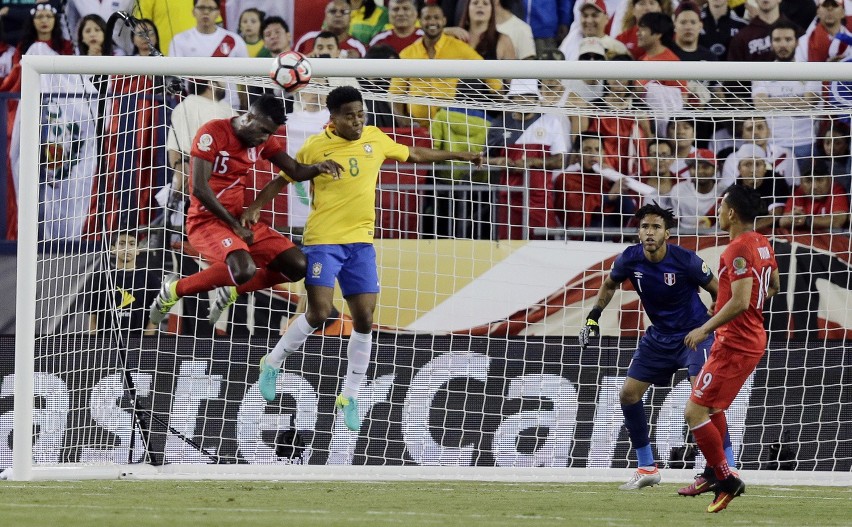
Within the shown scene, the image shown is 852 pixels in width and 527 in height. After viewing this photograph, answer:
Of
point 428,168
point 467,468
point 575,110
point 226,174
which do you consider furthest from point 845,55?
point 226,174

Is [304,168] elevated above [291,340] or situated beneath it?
elevated above

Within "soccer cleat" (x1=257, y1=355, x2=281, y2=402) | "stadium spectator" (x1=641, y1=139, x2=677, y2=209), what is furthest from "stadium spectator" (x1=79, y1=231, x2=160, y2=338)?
"stadium spectator" (x1=641, y1=139, x2=677, y2=209)

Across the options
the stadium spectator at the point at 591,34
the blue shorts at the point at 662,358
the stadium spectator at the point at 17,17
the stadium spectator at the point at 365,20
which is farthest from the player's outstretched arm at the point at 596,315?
the stadium spectator at the point at 17,17

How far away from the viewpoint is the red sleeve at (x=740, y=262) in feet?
23.3

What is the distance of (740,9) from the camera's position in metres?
12.8

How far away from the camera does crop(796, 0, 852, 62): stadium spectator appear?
12.4 m

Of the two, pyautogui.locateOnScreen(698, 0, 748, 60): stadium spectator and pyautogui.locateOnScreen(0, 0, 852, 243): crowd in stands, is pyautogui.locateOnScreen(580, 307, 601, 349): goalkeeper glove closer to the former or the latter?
pyautogui.locateOnScreen(0, 0, 852, 243): crowd in stands

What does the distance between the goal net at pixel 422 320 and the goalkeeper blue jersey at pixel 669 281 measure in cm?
118

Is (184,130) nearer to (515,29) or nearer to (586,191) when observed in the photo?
(586,191)

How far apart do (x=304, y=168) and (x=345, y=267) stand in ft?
2.57

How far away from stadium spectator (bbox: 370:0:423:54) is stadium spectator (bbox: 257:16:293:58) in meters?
0.87

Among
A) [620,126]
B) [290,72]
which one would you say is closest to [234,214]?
[290,72]

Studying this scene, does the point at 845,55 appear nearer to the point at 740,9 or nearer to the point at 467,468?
the point at 740,9

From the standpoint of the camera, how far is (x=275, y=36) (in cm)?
1254
